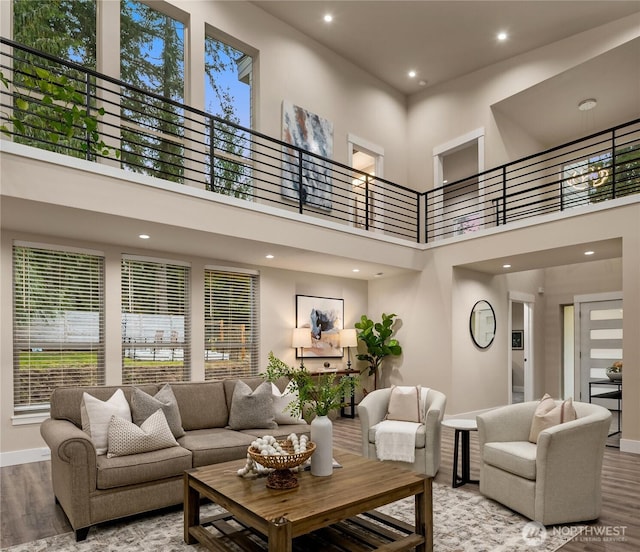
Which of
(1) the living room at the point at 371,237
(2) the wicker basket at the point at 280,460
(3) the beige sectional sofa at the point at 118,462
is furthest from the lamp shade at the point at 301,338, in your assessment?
(2) the wicker basket at the point at 280,460

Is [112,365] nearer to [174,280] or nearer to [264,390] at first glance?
[174,280]

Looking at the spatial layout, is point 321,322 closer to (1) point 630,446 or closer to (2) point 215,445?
(2) point 215,445

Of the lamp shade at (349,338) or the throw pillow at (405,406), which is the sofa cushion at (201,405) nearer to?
the throw pillow at (405,406)

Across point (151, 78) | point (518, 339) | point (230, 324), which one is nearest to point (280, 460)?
point (230, 324)

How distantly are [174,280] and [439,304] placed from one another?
4033mm

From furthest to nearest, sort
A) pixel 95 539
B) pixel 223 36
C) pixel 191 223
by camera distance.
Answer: pixel 223 36, pixel 191 223, pixel 95 539

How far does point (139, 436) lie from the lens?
3.57m

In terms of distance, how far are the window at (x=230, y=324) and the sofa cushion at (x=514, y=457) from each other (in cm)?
400

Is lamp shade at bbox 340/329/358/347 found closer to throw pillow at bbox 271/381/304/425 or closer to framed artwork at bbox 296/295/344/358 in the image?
framed artwork at bbox 296/295/344/358

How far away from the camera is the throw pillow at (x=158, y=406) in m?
3.88

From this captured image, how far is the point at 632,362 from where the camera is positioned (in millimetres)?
5477

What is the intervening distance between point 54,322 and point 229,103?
3887mm

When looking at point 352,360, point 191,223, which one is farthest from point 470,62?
point 191,223

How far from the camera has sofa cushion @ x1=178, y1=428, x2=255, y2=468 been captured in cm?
378
